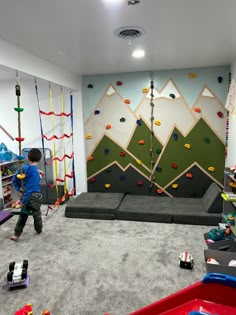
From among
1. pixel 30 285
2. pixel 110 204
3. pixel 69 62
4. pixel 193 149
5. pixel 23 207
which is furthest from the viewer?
pixel 193 149

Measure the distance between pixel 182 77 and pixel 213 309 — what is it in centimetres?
364

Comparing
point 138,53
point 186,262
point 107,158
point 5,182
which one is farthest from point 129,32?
point 5,182

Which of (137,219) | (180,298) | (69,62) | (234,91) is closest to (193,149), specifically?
(234,91)

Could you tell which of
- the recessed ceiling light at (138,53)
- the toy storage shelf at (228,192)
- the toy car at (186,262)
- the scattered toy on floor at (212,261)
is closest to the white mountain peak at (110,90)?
the recessed ceiling light at (138,53)

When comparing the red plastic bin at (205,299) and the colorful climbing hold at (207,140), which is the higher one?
the colorful climbing hold at (207,140)

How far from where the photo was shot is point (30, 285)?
2230 millimetres

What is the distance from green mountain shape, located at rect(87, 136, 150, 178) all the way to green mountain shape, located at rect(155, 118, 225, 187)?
17.5 inches

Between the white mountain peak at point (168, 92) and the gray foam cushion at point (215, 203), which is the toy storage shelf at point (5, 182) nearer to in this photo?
the white mountain peak at point (168, 92)

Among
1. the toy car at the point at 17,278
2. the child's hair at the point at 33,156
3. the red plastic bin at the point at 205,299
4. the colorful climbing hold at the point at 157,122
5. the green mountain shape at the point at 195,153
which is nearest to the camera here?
the red plastic bin at the point at 205,299

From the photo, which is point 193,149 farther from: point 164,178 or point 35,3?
point 35,3

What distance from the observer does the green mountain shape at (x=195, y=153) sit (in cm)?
420

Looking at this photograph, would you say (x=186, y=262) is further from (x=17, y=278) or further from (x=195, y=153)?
(x=195, y=153)

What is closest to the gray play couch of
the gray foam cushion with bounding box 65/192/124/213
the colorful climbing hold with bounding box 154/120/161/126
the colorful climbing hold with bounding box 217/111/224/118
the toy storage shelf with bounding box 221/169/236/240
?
the gray foam cushion with bounding box 65/192/124/213

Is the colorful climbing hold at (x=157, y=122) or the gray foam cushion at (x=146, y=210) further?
the colorful climbing hold at (x=157, y=122)
